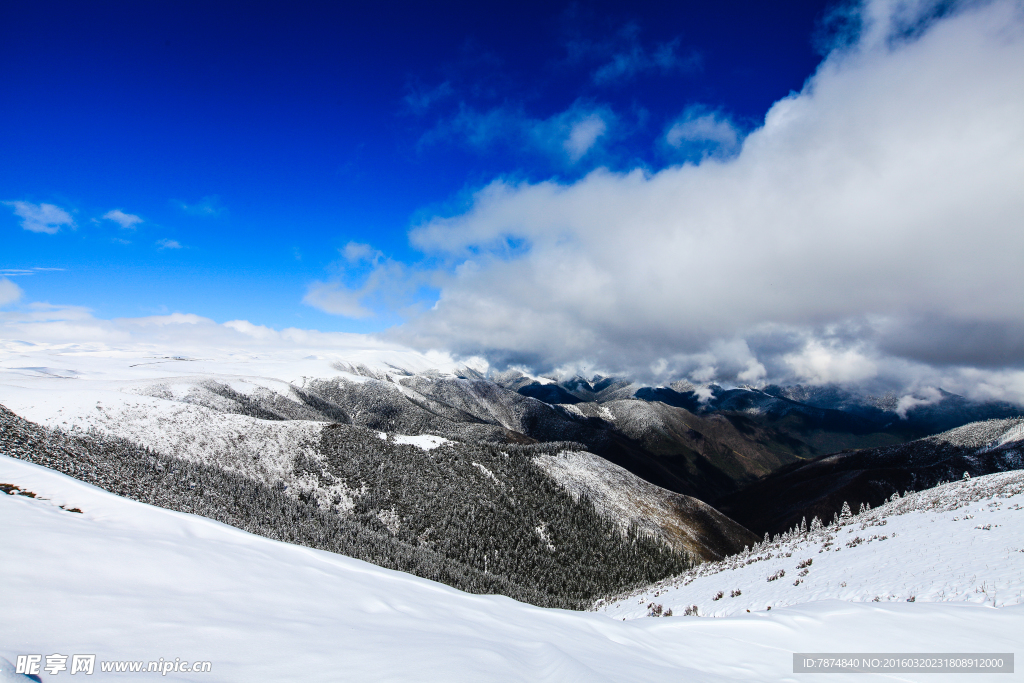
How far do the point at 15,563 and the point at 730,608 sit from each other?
20272 millimetres

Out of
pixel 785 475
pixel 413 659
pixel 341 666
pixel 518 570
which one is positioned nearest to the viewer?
pixel 341 666

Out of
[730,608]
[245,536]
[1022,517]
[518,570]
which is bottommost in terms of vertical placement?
[518,570]

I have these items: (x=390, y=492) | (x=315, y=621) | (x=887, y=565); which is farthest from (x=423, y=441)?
(x=315, y=621)

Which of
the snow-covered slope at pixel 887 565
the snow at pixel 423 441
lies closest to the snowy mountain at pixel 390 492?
the snow at pixel 423 441

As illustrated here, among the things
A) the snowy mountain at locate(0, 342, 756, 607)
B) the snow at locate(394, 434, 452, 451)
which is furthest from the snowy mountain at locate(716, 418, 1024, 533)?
the snow at locate(394, 434, 452, 451)

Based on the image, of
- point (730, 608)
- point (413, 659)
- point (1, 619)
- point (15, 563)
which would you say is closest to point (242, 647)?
point (413, 659)

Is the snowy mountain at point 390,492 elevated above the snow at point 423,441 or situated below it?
below

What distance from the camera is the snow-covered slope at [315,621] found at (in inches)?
178

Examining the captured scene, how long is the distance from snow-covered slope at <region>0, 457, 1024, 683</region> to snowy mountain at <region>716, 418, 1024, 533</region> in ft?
378

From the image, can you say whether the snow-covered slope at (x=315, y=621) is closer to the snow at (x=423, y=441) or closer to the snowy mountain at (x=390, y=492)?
the snowy mountain at (x=390, y=492)

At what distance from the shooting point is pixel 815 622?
8.83 metres

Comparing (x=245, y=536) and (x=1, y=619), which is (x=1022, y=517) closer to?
(x=245, y=536)

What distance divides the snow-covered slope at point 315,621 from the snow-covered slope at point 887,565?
320 centimetres

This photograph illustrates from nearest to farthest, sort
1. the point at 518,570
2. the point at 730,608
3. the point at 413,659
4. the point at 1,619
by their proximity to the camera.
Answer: the point at 1,619
the point at 413,659
the point at 730,608
the point at 518,570
